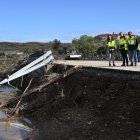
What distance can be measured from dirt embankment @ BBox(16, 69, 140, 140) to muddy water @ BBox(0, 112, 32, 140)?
439 mm

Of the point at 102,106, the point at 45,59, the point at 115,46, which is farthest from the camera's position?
the point at 45,59

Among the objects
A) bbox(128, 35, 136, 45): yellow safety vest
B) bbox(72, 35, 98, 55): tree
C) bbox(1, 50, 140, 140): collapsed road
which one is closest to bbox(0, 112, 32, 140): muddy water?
bbox(1, 50, 140, 140): collapsed road

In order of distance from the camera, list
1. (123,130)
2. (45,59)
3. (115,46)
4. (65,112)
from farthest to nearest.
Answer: (45,59) → (115,46) → (65,112) → (123,130)

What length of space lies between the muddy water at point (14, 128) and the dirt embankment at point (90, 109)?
439 mm

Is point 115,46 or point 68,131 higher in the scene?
point 115,46

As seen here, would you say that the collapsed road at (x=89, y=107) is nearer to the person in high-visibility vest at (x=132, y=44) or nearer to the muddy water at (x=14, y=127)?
the muddy water at (x=14, y=127)

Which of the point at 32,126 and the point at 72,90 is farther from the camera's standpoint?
the point at 72,90

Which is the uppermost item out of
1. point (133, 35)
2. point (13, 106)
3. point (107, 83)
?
point (133, 35)

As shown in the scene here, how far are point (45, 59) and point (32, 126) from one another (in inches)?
554

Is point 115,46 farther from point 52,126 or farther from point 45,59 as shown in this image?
point 52,126

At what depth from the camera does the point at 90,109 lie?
1942cm

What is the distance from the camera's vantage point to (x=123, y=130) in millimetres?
14945

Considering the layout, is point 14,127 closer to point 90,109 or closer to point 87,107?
point 87,107

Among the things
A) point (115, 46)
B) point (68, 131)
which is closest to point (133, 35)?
point (115, 46)
